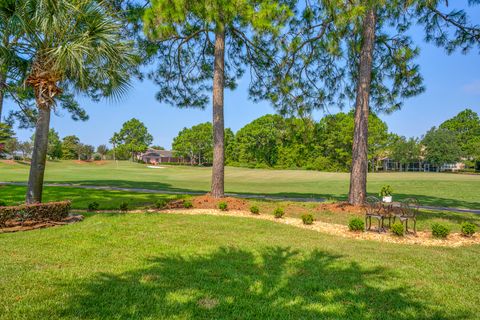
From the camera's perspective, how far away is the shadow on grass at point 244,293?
11.6ft

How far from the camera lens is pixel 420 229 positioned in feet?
31.9

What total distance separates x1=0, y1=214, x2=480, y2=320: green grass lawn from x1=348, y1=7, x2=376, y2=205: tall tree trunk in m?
4.95

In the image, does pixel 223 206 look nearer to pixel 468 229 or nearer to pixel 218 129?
pixel 218 129

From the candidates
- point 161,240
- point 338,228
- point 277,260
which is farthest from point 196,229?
point 338,228

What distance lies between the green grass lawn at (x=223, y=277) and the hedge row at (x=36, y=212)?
817 millimetres

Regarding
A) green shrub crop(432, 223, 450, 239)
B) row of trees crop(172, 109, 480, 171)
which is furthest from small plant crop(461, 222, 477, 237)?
row of trees crop(172, 109, 480, 171)

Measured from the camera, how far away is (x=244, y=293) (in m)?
4.13

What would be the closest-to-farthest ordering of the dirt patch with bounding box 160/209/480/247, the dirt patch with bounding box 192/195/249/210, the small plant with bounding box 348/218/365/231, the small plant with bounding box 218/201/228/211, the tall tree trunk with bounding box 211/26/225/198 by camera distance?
1. the dirt patch with bounding box 160/209/480/247
2. the small plant with bounding box 348/218/365/231
3. the small plant with bounding box 218/201/228/211
4. the dirt patch with bounding box 192/195/249/210
5. the tall tree trunk with bounding box 211/26/225/198

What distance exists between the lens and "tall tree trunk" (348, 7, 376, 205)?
12.3m

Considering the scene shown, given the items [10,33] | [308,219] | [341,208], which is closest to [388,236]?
[308,219]

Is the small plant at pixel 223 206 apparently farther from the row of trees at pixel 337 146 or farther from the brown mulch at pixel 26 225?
the row of trees at pixel 337 146

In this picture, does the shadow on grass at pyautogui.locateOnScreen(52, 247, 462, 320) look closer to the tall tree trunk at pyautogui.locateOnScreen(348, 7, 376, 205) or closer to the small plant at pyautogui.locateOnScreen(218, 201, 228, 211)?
the small plant at pyautogui.locateOnScreen(218, 201, 228, 211)

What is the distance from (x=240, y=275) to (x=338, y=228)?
5.53 metres

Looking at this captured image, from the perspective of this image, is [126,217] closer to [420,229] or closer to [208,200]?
[208,200]
